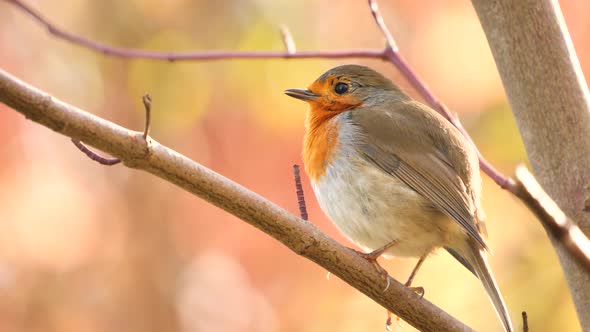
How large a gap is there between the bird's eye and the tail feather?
1264mm

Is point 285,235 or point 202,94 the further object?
point 202,94

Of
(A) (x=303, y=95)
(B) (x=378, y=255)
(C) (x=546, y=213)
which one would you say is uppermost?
(A) (x=303, y=95)

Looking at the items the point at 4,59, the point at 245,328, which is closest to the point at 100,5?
the point at 4,59

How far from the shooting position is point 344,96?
14.4ft

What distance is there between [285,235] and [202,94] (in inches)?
97.4

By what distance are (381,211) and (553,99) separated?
3.54 feet

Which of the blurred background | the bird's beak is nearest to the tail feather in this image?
the blurred background

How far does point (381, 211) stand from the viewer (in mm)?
3574

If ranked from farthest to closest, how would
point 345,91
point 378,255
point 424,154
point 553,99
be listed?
1. point 345,91
2. point 424,154
3. point 378,255
4. point 553,99

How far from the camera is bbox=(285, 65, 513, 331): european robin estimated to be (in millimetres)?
3570

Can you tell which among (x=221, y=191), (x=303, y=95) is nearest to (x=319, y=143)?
(x=303, y=95)

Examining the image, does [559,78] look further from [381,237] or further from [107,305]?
[107,305]

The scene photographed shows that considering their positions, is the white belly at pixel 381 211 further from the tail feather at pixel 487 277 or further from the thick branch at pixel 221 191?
the thick branch at pixel 221 191

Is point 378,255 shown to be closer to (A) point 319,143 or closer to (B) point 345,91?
(A) point 319,143
